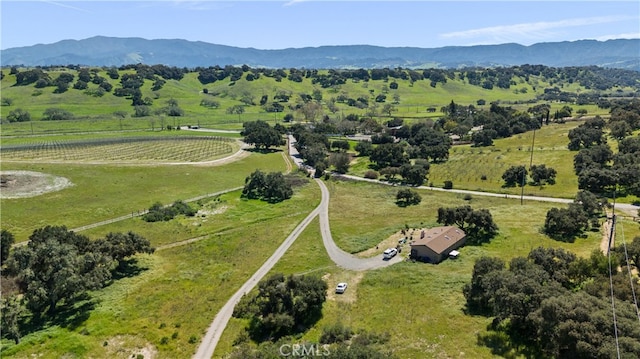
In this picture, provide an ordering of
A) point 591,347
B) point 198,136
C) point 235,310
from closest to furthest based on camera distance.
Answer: point 591,347, point 235,310, point 198,136

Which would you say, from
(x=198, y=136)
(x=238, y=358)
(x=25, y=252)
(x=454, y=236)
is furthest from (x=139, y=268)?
(x=198, y=136)

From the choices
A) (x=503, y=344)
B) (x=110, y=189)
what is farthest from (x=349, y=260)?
(x=110, y=189)

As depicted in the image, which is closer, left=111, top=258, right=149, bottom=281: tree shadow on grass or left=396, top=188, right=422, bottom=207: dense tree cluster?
left=111, top=258, right=149, bottom=281: tree shadow on grass

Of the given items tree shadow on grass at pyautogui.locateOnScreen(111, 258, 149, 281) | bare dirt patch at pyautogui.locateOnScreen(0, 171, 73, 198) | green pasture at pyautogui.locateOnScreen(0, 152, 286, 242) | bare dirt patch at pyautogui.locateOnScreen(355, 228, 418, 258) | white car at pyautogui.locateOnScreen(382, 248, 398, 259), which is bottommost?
bare dirt patch at pyautogui.locateOnScreen(355, 228, 418, 258)

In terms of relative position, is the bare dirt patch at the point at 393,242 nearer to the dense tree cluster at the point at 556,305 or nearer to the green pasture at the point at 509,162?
the dense tree cluster at the point at 556,305

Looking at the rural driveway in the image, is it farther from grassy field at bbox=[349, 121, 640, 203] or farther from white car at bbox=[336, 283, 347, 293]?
grassy field at bbox=[349, 121, 640, 203]

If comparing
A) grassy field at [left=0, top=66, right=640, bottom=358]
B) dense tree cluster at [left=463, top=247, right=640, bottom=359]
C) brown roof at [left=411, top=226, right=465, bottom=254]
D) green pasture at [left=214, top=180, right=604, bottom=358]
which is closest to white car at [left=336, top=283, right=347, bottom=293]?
green pasture at [left=214, top=180, right=604, bottom=358]

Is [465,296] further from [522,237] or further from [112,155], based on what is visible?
[112,155]
